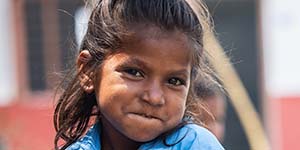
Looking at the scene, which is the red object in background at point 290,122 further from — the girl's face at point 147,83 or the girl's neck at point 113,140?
the girl's face at point 147,83

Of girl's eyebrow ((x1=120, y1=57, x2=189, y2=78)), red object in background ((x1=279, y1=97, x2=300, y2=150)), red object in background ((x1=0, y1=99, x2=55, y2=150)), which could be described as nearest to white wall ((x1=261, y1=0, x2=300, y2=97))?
red object in background ((x1=279, y1=97, x2=300, y2=150))

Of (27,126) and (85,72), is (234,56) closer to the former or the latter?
(27,126)

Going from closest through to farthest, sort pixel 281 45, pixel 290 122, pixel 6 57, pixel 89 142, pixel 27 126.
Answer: pixel 89 142 → pixel 27 126 → pixel 6 57 → pixel 290 122 → pixel 281 45

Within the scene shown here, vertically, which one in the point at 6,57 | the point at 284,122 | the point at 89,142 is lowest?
the point at 284,122

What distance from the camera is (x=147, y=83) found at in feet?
7.60

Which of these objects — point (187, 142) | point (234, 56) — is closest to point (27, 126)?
point (234, 56)

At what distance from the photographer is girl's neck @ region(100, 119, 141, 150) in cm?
245

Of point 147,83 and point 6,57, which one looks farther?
point 6,57

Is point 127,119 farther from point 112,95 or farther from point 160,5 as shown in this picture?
point 160,5

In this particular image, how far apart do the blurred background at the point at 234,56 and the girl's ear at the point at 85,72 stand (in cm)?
492

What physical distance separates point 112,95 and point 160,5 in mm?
241

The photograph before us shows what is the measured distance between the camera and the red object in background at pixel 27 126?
6402mm

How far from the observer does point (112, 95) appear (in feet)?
7.68

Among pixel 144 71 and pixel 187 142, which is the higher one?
pixel 144 71
